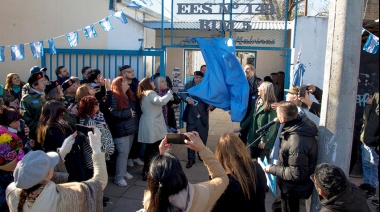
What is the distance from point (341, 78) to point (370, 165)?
3.18m

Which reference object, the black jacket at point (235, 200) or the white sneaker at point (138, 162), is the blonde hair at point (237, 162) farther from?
the white sneaker at point (138, 162)

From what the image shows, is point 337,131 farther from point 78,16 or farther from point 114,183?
point 78,16

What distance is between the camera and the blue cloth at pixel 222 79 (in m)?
6.46

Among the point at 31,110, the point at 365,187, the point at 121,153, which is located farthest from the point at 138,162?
the point at 365,187

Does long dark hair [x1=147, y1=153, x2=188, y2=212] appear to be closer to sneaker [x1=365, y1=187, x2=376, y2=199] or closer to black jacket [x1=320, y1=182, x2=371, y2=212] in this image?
black jacket [x1=320, y1=182, x2=371, y2=212]

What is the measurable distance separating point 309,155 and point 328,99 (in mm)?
614

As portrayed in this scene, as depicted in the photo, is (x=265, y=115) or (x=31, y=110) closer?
(x=31, y=110)

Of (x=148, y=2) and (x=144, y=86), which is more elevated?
(x=148, y=2)

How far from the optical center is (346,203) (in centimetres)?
263

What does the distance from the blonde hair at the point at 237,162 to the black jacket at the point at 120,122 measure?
9.06 ft

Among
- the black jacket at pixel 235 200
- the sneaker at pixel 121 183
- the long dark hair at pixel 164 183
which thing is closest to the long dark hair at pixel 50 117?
the sneaker at pixel 121 183

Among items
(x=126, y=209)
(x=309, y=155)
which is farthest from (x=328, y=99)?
(x=126, y=209)

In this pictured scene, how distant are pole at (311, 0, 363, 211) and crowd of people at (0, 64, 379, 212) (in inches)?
12.7

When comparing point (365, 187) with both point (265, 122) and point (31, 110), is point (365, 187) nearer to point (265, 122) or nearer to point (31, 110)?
point (265, 122)
